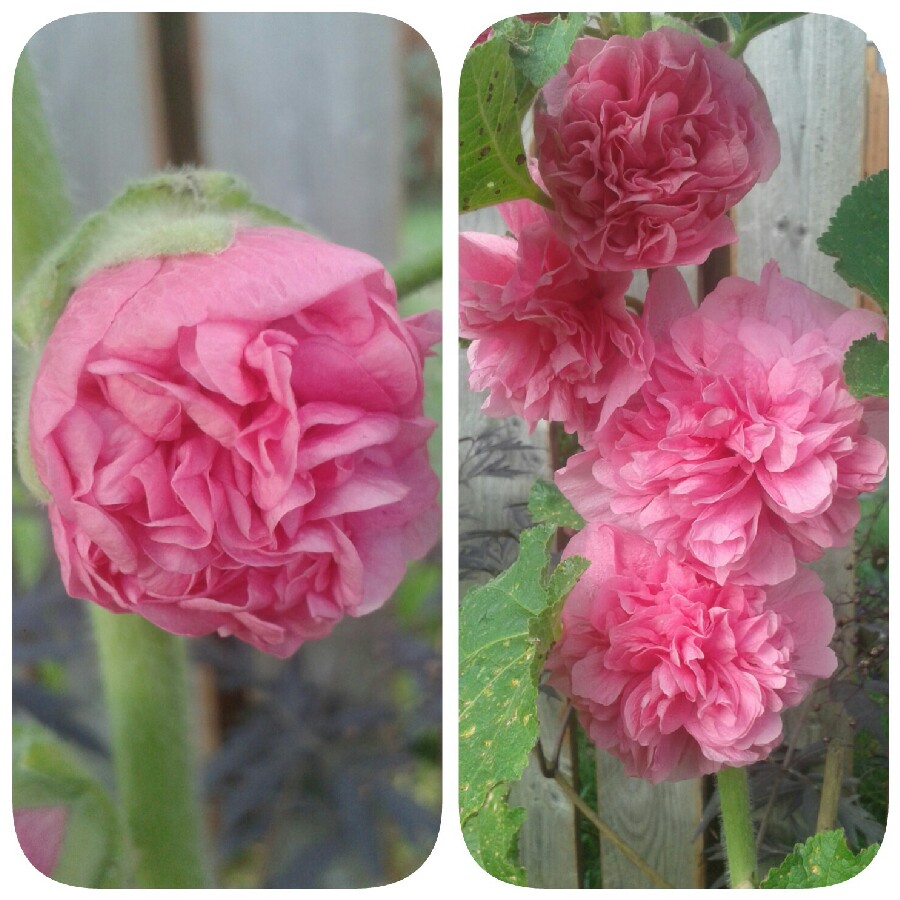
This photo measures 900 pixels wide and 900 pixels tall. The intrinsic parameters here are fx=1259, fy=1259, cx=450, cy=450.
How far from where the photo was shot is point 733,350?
0.81 meters

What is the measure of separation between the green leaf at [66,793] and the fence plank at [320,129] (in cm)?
39

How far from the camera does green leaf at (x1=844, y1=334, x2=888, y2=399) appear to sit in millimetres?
817

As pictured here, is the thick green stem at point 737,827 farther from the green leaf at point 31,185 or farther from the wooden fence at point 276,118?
the green leaf at point 31,185

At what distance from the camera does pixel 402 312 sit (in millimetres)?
792

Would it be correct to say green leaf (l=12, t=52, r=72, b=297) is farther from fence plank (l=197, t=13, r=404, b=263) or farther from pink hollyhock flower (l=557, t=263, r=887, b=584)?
pink hollyhock flower (l=557, t=263, r=887, b=584)

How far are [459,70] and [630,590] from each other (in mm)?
353

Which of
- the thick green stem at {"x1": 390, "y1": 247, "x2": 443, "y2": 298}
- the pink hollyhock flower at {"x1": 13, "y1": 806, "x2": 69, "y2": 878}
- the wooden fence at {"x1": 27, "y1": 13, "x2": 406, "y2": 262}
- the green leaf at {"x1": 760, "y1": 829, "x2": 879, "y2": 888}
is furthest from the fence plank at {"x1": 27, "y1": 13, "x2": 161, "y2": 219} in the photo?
the green leaf at {"x1": 760, "y1": 829, "x2": 879, "y2": 888}

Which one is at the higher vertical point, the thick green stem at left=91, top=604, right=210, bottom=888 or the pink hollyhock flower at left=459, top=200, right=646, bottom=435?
the pink hollyhock flower at left=459, top=200, right=646, bottom=435

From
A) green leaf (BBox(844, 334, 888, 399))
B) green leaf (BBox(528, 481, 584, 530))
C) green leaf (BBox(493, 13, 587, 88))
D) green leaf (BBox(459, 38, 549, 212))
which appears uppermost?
green leaf (BBox(493, 13, 587, 88))

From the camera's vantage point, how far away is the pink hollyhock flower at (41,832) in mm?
830

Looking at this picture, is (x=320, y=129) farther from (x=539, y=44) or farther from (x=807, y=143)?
(x=807, y=143)

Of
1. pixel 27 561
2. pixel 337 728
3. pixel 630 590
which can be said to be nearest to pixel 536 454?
pixel 630 590

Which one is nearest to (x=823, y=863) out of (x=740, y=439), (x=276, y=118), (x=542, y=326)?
(x=740, y=439)
